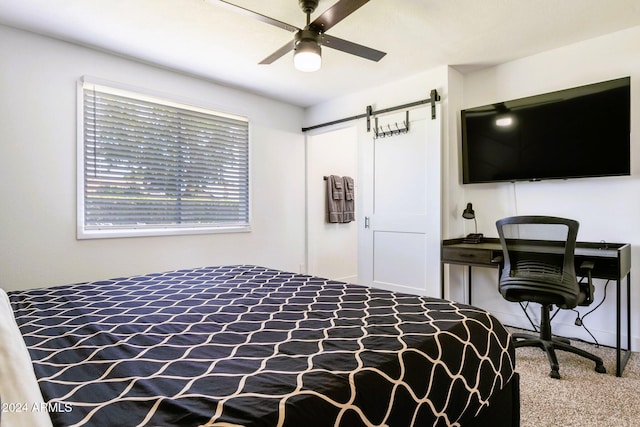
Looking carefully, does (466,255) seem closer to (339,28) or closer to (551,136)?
(551,136)

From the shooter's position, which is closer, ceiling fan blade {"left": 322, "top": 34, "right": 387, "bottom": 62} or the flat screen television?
ceiling fan blade {"left": 322, "top": 34, "right": 387, "bottom": 62}

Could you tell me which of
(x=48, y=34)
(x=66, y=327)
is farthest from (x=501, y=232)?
(x=48, y=34)

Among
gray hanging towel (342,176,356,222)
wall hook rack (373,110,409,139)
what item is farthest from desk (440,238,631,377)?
gray hanging towel (342,176,356,222)

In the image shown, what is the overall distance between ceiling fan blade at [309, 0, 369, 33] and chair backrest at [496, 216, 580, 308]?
5.40ft

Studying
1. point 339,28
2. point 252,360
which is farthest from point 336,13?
point 252,360

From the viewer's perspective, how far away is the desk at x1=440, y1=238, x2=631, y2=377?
7.22ft

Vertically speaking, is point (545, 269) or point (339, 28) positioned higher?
point (339, 28)

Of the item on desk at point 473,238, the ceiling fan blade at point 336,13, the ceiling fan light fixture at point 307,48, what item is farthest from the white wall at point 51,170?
the item on desk at point 473,238

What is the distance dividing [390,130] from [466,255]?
4.83 ft

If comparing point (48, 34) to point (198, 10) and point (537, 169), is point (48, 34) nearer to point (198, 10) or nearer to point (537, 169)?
point (198, 10)

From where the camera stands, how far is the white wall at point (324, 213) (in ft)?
14.8

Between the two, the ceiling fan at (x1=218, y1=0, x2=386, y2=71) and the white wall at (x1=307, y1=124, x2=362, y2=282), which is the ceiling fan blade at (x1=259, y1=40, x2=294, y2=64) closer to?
the ceiling fan at (x1=218, y1=0, x2=386, y2=71)

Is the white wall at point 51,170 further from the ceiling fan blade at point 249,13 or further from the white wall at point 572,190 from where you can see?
the white wall at point 572,190

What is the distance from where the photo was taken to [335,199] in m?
4.84
